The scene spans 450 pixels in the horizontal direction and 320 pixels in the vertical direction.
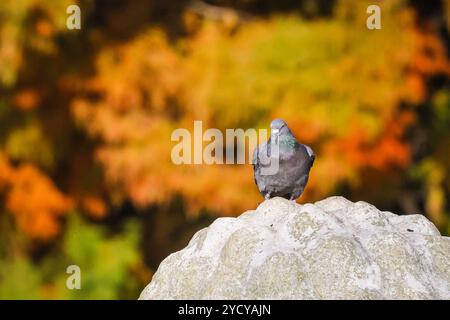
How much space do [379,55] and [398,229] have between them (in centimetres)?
586

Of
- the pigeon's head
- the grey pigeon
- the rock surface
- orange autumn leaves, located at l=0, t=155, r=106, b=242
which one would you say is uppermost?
the pigeon's head

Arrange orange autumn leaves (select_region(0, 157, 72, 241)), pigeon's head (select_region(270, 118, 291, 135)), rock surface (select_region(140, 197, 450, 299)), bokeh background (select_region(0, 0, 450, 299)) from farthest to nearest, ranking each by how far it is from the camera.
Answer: orange autumn leaves (select_region(0, 157, 72, 241)) < bokeh background (select_region(0, 0, 450, 299)) < pigeon's head (select_region(270, 118, 291, 135)) < rock surface (select_region(140, 197, 450, 299))

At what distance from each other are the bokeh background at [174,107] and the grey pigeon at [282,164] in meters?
4.96

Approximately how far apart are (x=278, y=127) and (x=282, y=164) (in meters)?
0.17

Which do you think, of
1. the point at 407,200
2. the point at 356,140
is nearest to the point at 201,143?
the point at 356,140

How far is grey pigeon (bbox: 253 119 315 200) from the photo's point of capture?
3.77 meters

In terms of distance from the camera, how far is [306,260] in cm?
305

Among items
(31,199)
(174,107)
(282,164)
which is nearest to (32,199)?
(31,199)

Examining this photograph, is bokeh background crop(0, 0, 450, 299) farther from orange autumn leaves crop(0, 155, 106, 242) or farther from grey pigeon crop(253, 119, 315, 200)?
grey pigeon crop(253, 119, 315, 200)

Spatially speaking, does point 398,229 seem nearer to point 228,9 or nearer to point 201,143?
point 201,143

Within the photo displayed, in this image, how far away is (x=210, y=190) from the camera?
358 inches

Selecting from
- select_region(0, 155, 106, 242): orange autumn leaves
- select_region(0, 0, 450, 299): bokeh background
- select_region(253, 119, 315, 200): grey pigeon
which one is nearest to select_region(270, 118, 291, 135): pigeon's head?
select_region(253, 119, 315, 200): grey pigeon

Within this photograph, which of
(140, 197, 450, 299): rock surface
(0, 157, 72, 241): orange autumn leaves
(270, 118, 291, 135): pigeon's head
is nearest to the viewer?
(140, 197, 450, 299): rock surface

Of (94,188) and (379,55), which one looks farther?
(94,188)
